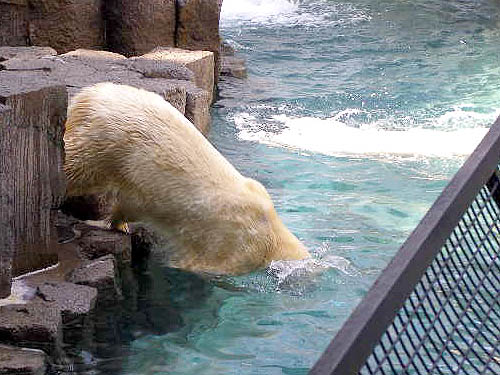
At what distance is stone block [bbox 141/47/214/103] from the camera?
26.5ft

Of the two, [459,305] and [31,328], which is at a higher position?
[459,305]

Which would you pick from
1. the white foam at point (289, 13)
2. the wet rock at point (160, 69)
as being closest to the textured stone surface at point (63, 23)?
the wet rock at point (160, 69)

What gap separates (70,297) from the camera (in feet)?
13.9

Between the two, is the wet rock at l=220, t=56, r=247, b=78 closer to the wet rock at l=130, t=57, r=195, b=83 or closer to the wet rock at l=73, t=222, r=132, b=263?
the wet rock at l=130, t=57, r=195, b=83

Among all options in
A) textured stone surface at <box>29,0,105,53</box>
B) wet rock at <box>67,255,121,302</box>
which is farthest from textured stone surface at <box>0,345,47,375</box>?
textured stone surface at <box>29,0,105,53</box>

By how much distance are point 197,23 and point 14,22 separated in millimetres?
1868

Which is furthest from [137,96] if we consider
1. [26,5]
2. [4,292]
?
[26,5]

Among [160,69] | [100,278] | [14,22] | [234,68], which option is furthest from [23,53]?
[234,68]

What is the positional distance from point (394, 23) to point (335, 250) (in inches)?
355

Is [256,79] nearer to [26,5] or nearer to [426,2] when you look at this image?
[26,5]

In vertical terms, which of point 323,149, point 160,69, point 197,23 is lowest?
point 323,149

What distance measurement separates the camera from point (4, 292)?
4.10 meters

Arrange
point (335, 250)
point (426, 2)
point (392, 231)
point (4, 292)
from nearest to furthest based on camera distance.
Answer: point (4, 292)
point (335, 250)
point (392, 231)
point (426, 2)

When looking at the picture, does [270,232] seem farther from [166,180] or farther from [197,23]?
[197,23]
